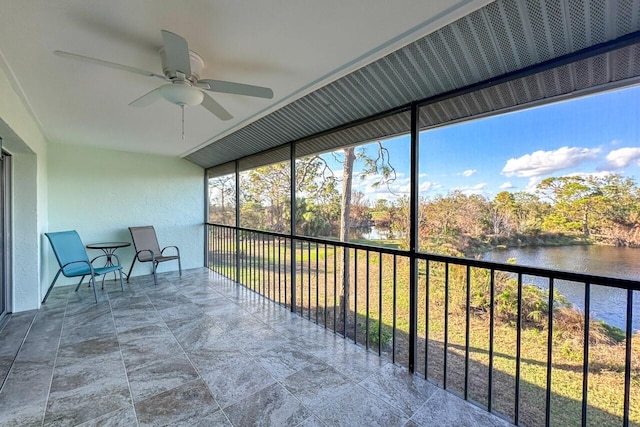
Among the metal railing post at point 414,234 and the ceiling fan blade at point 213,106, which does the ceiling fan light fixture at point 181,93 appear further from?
the metal railing post at point 414,234

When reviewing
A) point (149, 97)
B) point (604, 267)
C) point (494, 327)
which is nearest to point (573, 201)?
point (604, 267)

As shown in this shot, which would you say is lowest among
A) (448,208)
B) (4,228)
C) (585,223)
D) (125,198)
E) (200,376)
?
(200,376)

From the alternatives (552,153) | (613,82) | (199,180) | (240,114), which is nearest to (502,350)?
(552,153)

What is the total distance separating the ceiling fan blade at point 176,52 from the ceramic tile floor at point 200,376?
2.01 m

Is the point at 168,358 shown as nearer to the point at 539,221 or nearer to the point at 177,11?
the point at 177,11

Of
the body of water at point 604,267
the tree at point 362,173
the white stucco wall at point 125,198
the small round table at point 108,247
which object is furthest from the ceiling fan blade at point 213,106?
the white stucco wall at point 125,198

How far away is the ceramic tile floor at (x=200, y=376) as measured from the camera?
1.64 meters

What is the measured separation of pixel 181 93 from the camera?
1.78 m

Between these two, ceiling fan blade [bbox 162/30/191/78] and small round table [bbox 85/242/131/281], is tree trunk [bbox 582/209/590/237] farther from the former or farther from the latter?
small round table [bbox 85/242/131/281]

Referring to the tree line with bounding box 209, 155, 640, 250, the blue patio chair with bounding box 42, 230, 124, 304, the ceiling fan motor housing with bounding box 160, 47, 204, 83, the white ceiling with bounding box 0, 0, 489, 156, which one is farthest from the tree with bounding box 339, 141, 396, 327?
the blue patio chair with bounding box 42, 230, 124, 304

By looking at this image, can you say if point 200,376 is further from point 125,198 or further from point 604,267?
point 125,198

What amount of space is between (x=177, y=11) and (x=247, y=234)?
11.5 feet

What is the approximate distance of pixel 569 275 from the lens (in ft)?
4.73

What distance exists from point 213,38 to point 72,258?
3.94 m
